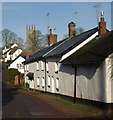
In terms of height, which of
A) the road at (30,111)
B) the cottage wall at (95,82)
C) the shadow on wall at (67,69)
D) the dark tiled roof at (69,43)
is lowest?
A: the road at (30,111)

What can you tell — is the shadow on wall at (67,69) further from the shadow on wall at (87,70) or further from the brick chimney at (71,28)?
the brick chimney at (71,28)

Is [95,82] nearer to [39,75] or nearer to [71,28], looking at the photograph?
[71,28]

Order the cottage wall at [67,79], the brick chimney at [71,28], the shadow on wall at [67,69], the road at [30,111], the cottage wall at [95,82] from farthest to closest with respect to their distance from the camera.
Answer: the brick chimney at [71,28]
the cottage wall at [67,79]
the shadow on wall at [67,69]
the cottage wall at [95,82]
the road at [30,111]

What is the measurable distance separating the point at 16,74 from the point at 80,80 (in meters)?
41.5

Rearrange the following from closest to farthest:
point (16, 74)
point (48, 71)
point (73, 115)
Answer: point (73, 115) < point (48, 71) < point (16, 74)

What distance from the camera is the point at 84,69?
2402 centimetres

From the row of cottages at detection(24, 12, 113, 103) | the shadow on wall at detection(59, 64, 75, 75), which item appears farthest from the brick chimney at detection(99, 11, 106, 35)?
the shadow on wall at detection(59, 64, 75, 75)

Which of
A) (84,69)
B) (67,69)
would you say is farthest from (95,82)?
(67,69)

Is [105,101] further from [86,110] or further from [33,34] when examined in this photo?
[33,34]

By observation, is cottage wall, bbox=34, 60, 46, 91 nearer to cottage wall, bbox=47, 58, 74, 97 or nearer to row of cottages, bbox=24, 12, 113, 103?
row of cottages, bbox=24, 12, 113, 103

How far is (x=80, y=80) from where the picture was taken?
25.2 m

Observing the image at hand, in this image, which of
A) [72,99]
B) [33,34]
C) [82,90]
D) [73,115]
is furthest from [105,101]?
[33,34]

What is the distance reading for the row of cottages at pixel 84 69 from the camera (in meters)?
20.8

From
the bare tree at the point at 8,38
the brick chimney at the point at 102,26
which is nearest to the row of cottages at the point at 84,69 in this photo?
the brick chimney at the point at 102,26
